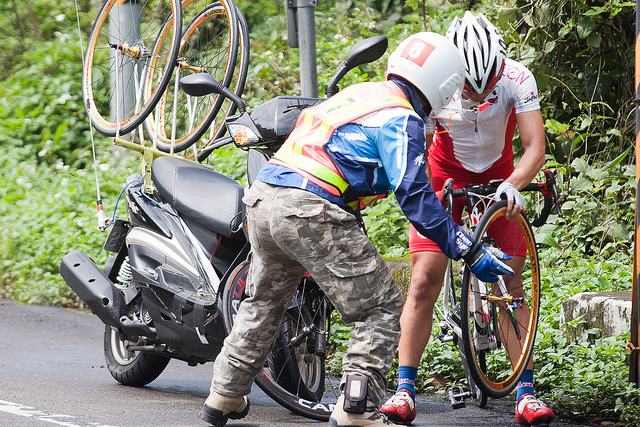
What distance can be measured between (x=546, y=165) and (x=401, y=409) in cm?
365

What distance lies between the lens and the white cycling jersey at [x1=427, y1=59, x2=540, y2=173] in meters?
4.21

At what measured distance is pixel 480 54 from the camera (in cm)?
408

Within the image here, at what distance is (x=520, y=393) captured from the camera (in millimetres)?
4219

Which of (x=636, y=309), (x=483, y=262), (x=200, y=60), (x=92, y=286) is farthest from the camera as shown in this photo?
(x=200, y=60)

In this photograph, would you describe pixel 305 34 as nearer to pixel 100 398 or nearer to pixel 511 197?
pixel 511 197

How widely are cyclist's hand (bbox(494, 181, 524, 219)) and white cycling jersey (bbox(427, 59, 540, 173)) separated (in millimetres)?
385

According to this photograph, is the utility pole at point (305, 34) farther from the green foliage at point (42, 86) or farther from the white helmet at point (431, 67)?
the green foliage at point (42, 86)

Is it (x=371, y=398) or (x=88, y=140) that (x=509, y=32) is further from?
(x=88, y=140)

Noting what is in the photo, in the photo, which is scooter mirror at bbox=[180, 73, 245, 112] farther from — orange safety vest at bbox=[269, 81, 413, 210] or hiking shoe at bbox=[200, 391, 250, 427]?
hiking shoe at bbox=[200, 391, 250, 427]

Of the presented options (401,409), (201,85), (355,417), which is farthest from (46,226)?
(355,417)

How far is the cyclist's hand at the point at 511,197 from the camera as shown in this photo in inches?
158

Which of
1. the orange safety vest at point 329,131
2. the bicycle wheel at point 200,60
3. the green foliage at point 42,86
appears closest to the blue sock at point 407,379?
the orange safety vest at point 329,131

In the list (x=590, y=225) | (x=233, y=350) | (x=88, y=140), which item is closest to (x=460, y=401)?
(x=233, y=350)

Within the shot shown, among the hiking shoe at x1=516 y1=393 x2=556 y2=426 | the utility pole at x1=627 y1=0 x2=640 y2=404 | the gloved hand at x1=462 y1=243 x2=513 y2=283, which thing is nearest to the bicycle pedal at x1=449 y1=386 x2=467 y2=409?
the hiking shoe at x1=516 y1=393 x2=556 y2=426
